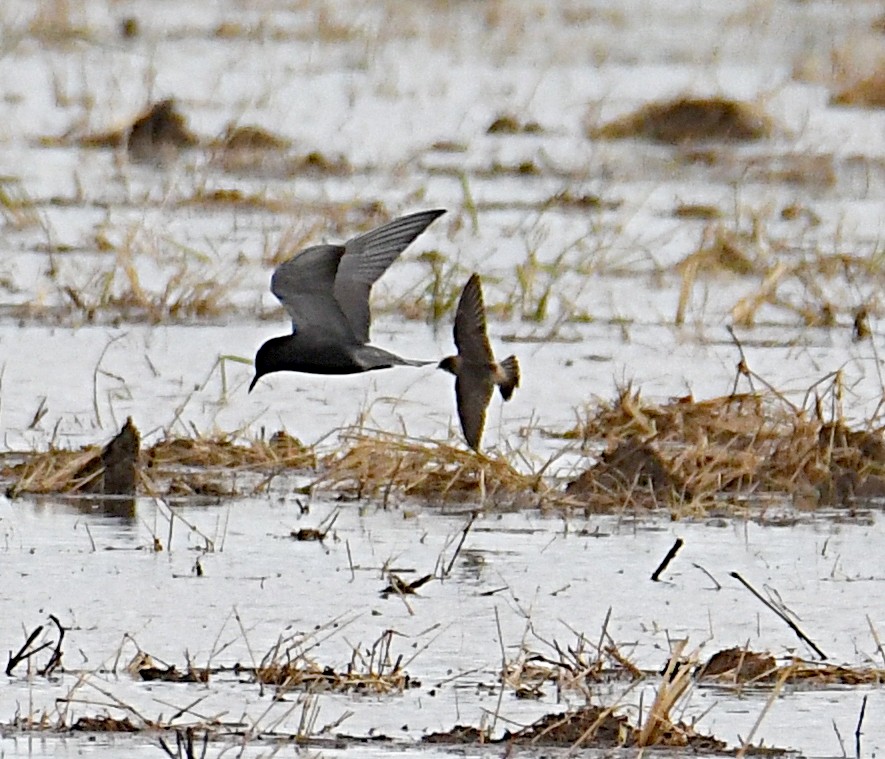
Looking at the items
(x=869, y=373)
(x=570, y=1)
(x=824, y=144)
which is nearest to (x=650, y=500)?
(x=869, y=373)

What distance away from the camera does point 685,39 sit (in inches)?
972

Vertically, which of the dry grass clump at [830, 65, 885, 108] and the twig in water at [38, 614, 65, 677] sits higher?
the dry grass clump at [830, 65, 885, 108]

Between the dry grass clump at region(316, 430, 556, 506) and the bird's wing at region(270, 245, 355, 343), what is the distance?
17.1 inches

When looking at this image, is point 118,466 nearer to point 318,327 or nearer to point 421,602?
point 318,327

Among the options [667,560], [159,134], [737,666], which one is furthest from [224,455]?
[159,134]

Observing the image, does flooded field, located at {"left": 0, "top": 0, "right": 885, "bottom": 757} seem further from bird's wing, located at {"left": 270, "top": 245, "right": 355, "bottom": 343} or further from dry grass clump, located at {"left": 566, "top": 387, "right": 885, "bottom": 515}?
bird's wing, located at {"left": 270, "top": 245, "right": 355, "bottom": 343}

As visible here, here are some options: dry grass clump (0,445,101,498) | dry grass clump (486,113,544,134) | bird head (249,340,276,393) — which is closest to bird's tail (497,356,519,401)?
bird head (249,340,276,393)

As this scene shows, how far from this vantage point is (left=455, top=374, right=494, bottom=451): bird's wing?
7289 mm

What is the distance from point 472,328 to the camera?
730cm

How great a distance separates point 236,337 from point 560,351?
4.07ft

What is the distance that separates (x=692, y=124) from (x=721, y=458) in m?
10.2

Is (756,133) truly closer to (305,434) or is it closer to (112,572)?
(305,434)

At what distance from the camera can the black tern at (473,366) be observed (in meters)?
7.27

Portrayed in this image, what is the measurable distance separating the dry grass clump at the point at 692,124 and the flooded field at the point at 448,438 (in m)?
0.03
